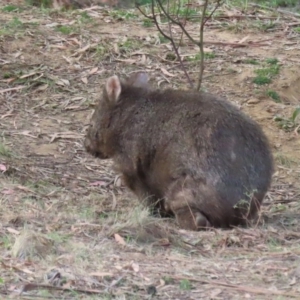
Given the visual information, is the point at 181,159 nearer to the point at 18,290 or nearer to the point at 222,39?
the point at 18,290

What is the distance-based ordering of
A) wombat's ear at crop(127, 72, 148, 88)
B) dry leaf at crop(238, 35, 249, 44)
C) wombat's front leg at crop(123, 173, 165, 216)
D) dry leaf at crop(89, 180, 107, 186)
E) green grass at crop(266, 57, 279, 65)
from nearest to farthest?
wombat's front leg at crop(123, 173, 165, 216), wombat's ear at crop(127, 72, 148, 88), dry leaf at crop(89, 180, 107, 186), green grass at crop(266, 57, 279, 65), dry leaf at crop(238, 35, 249, 44)

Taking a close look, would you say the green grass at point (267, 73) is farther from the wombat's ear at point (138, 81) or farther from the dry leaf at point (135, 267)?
the dry leaf at point (135, 267)

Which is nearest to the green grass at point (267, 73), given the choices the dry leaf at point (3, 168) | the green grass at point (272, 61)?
the green grass at point (272, 61)

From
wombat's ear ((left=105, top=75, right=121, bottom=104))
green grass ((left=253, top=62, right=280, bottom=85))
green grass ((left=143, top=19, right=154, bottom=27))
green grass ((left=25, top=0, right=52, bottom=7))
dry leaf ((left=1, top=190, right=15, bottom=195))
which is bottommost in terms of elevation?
dry leaf ((left=1, top=190, right=15, bottom=195))

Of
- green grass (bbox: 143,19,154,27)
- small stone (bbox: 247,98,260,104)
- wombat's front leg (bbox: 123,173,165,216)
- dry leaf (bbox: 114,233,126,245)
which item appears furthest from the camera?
green grass (bbox: 143,19,154,27)

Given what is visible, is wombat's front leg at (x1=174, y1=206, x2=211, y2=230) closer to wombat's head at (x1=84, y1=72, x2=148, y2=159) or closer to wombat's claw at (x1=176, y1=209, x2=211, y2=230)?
wombat's claw at (x1=176, y1=209, x2=211, y2=230)

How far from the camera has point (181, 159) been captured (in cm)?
799

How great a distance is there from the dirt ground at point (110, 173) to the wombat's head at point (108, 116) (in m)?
0.44

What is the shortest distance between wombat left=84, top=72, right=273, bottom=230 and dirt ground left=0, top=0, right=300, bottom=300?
0.25m

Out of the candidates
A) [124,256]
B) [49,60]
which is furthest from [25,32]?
[124,256]

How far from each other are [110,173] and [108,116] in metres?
1.08

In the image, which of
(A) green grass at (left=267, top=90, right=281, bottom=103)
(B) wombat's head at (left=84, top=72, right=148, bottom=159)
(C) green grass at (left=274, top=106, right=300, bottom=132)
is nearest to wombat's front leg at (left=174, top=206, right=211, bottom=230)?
(B) wombat's head at (left=84, top=72, right=148, bottom=159)

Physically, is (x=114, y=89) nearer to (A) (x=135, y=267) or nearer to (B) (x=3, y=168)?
(B) (x=3, y=168)

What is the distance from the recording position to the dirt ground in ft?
19.1
